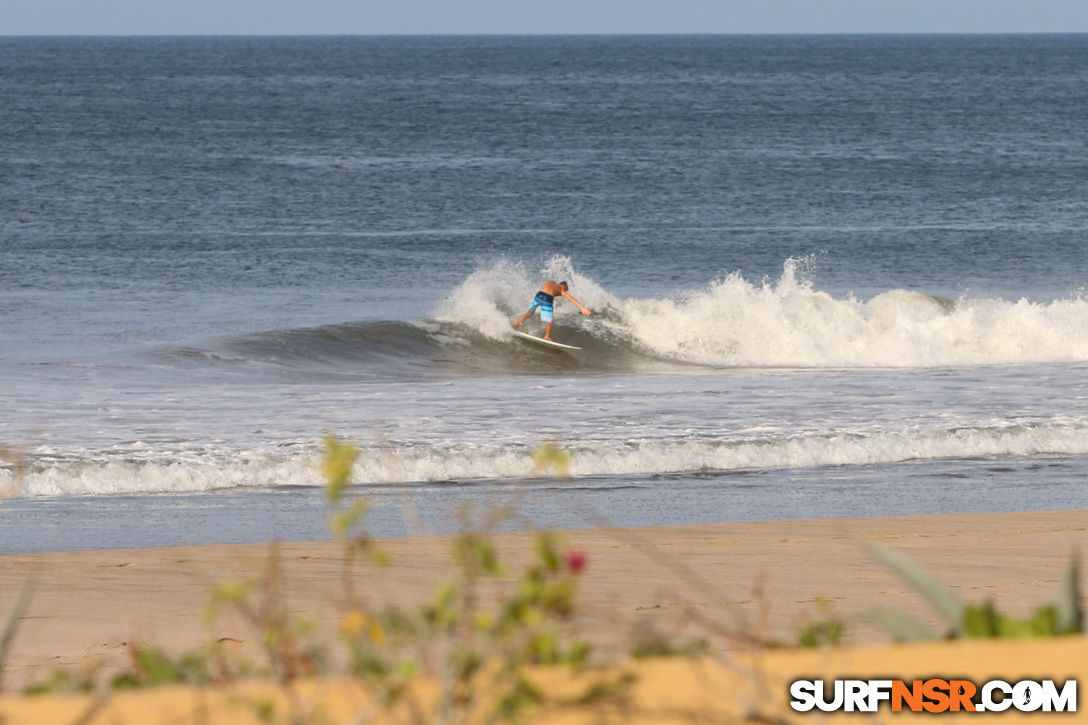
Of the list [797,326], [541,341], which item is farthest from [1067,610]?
[797,326]

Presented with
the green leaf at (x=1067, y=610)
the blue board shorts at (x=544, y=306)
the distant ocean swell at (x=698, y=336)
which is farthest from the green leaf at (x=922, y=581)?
the blue board shorts at (x=544, y=306)

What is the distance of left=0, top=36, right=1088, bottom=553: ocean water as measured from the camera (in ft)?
31.9

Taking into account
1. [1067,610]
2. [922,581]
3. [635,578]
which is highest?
[922,581]

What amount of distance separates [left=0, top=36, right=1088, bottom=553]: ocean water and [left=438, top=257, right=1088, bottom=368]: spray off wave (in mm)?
66

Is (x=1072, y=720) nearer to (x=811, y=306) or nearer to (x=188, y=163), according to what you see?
(x=811, y=306)

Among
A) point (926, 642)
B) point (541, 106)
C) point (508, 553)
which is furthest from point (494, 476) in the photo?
point (541, 106)

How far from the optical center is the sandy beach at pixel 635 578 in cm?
543

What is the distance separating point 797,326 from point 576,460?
33.1ft

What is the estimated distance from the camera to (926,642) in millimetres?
2857

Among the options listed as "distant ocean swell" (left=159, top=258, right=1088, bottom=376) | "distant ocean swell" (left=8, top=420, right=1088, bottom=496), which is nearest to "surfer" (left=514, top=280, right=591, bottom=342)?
"distant ocean swell" (left=159, top=258, right=1088, bottom=376)

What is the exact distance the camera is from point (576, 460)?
10.4 m

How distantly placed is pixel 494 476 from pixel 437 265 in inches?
647

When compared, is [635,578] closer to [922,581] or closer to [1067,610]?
[1067,610]

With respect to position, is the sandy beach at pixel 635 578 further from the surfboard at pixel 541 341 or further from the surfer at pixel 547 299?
the surfboard at pixel 541 341
